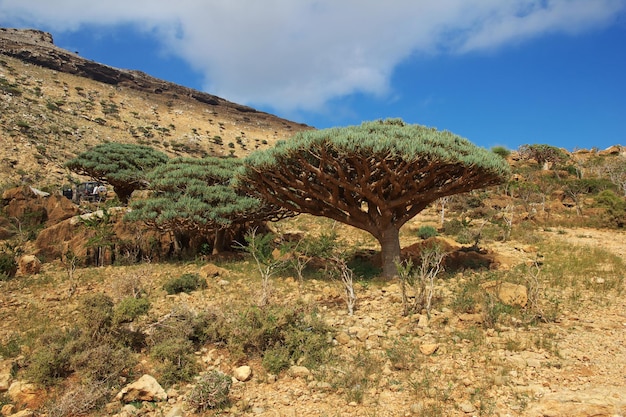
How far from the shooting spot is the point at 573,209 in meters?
19.8

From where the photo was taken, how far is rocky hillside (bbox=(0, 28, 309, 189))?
2580 cm

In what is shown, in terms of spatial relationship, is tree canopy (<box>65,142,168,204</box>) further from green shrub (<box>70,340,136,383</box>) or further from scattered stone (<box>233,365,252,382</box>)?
scattered stone (<box>233,365,252,382</box>)

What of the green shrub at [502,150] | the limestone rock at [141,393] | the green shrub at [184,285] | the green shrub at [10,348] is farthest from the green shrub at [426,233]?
the green shrub at [502,150]

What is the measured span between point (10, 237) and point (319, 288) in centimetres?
1042

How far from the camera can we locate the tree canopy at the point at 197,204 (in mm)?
10891

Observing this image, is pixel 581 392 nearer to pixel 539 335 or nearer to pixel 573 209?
pixel 539 335

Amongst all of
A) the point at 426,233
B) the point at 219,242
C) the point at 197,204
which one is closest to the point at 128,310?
the point at 197,204

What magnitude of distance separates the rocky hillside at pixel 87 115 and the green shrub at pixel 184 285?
16.8m

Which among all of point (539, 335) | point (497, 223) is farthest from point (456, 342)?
point (497, 223)

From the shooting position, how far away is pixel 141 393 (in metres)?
4.40

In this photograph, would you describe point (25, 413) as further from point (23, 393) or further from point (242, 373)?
→ point (242, 373)

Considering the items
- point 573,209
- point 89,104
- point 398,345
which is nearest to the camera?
point 398,345

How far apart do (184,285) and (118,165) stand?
13.7 meters

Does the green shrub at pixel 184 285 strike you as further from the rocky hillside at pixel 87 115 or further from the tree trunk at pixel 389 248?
the rocky hillside at pixel 87 115
